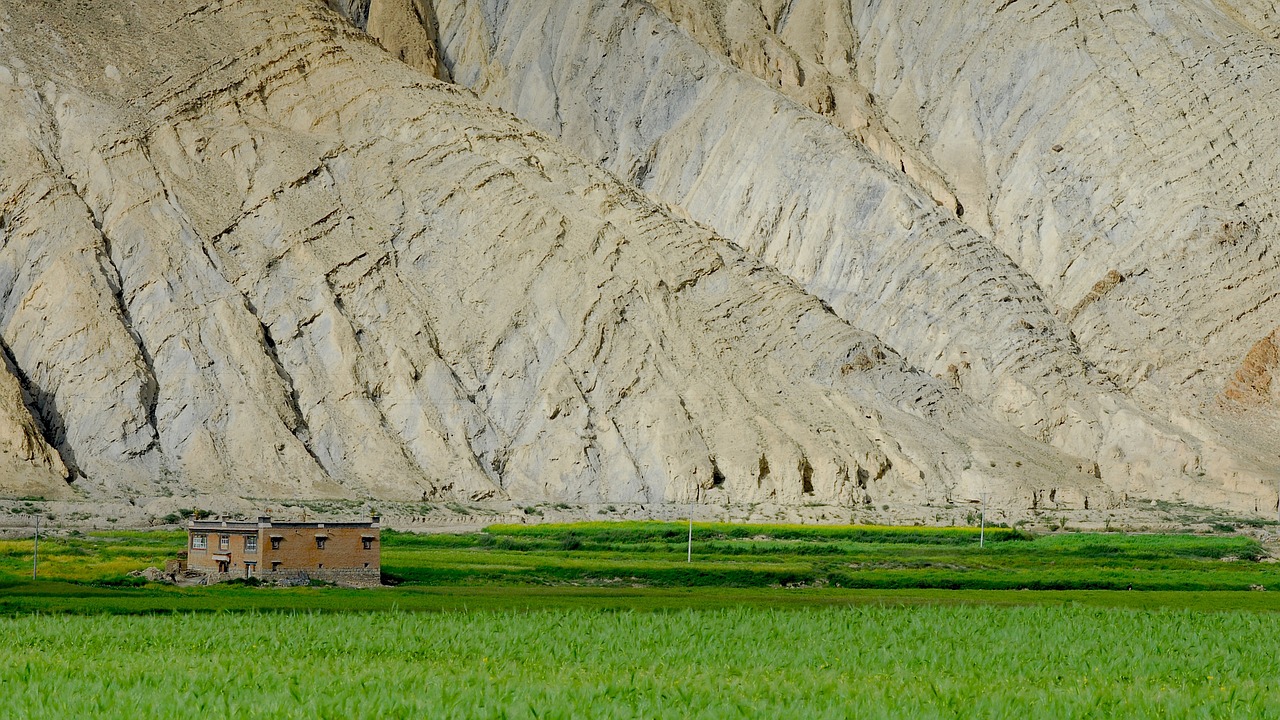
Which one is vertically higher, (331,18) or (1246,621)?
Answer: (331,18)

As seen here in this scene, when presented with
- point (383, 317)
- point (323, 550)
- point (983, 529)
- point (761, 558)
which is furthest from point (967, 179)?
point (323, 550)

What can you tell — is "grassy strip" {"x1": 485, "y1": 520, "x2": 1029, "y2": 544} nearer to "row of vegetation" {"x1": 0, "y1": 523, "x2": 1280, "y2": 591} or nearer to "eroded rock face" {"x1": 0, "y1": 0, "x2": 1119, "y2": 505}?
"row of vegetation" {"x1": 0, "y1": 523, "x2": 1280, "y2": 591}

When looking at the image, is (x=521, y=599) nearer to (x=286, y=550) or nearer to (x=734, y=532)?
(x=286, y=550)

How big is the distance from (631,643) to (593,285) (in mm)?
54513

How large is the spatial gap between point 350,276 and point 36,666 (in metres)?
58.3

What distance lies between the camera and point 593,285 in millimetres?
78812

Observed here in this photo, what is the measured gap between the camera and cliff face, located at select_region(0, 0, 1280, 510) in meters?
71.1

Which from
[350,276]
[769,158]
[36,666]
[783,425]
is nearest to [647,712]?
[36,666]

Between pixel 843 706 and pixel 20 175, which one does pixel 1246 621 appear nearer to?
pixel 843 706

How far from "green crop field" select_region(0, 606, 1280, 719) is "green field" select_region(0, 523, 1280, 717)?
69 mm

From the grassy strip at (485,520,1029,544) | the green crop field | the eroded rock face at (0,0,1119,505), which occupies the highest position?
the eroded rock face at (0,0,1119,505)

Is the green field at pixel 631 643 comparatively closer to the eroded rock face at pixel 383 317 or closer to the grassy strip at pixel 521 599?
the grassy strip at pixel 521 599

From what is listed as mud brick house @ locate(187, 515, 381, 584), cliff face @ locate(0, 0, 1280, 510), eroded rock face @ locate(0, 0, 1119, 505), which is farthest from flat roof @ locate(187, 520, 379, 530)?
eroded rock face @ locate(0, 0, 1119, 505)

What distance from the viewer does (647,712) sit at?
17.5 m
